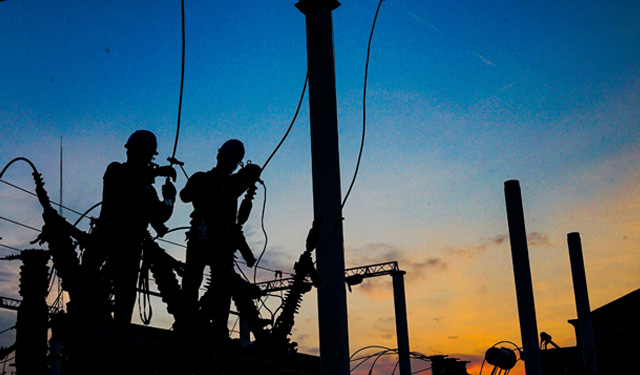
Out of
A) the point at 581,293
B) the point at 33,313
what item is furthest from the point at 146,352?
the point at 581,293

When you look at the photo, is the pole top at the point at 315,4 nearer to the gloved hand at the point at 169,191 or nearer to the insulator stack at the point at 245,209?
the insulator stack at the point at 245,209

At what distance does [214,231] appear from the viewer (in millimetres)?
8625

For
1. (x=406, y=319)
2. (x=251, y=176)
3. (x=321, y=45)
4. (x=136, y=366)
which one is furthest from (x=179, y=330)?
(x=406, y=319)

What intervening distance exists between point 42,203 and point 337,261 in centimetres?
353

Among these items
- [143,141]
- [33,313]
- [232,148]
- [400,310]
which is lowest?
[33,313]

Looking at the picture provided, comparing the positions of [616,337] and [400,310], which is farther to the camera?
[400,310]

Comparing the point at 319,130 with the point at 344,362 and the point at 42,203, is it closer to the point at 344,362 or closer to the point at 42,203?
the point at 344,362

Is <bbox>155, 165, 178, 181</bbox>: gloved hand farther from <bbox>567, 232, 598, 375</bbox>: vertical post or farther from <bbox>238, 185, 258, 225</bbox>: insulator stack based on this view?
<bbox>567, 232, 598, 375</bbox>: vertical post

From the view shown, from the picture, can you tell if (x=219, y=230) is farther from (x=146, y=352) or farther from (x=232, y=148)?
(x=146, y=352)

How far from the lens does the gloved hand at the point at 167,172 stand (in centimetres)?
791

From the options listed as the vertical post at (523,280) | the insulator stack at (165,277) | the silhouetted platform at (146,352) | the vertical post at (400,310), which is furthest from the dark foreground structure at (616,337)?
the insulator stack at (165,277)

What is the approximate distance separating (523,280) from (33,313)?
777 centimetres

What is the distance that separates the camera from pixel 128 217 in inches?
307

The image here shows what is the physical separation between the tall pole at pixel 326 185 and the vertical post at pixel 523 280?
4421mm
